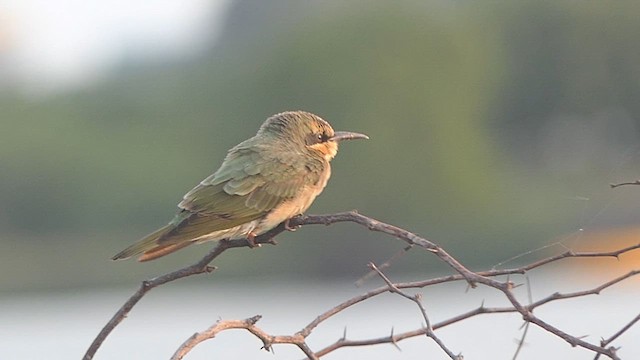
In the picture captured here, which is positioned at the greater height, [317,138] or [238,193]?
[317,138]

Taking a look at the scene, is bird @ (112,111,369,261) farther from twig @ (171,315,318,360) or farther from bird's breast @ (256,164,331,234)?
twig @ (171,315,318,360)

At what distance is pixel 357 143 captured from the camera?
27.3 m

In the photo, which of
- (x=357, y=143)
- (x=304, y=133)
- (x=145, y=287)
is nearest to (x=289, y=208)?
(x=304, y=133)

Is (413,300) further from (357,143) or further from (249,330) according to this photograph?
(357,143)

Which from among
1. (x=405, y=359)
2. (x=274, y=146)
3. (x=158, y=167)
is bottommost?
(x=274, y=146)

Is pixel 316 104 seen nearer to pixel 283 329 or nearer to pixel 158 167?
pixel 158 167

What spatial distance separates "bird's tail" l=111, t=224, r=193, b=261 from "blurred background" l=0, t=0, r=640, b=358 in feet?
42.6

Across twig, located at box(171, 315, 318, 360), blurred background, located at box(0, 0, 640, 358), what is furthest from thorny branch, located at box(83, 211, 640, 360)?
blurred background, located at box(0, 0, 640, 358)

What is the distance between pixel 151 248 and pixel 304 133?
126 centimetres

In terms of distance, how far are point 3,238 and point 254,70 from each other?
9.84 metres

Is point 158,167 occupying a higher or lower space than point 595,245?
higher

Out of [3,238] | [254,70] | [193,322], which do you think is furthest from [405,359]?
[254,70]

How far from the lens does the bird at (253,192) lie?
16.1 ft

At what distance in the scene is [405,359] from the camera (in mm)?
14367
